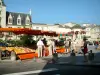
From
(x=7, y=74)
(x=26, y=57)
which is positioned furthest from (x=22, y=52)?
(x=7, y=74)

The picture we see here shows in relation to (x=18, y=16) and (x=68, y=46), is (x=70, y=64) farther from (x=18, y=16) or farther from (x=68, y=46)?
(x=18, y=16)

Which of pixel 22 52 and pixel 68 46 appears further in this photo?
pixel 68 46

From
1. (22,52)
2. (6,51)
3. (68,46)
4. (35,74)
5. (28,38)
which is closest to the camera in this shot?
(35,74)

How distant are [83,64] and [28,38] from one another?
49.6 ft

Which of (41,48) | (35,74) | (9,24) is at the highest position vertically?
(9,24)

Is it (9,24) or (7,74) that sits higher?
(9,24)

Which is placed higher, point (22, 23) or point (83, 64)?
point (22, 23)

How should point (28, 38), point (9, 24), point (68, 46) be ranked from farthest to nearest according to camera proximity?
point (9, 24)
point (28, 38)
point (68, 46)

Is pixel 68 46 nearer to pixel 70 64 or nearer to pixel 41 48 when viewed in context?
pixel 41 48

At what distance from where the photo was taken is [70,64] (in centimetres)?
1669

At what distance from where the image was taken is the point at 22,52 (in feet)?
67.3

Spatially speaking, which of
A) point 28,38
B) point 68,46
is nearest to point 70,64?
point 68,46

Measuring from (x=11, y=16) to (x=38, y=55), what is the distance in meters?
61.2

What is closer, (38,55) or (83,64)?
(83,64)
